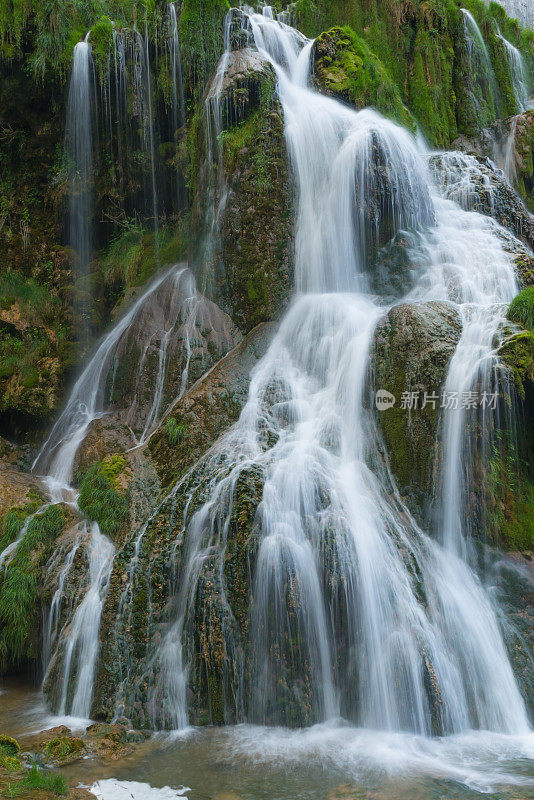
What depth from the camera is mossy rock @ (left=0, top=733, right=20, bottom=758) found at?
4.30m

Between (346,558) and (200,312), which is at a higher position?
(200,312)

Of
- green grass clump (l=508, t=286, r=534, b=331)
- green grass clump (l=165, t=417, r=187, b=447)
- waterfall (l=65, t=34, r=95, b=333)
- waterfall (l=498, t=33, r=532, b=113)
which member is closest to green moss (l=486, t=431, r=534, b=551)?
green grass clump (l=508, t=286, r=534, b=331)

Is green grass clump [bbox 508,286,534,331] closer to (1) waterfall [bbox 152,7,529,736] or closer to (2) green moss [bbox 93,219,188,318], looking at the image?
(1) waterfall [bbox 152,7,529,736]

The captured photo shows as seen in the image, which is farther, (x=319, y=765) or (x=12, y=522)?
(x=12, y=522)

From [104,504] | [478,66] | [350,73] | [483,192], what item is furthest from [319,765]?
[478,66]

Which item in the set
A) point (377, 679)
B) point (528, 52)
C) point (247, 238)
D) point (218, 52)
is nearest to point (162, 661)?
point (377, 679)

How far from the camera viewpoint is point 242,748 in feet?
15.2

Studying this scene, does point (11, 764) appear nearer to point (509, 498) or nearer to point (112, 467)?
point (112, 467)

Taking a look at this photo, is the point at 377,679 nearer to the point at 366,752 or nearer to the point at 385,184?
the point at 366,752

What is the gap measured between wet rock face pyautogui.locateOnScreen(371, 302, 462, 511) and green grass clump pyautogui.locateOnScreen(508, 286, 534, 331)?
617mm

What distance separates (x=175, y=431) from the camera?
A: 761 centimetres

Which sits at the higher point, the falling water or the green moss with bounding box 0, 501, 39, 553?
the falling water

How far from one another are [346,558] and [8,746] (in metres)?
3.10

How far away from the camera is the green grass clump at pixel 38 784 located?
3486 mm
